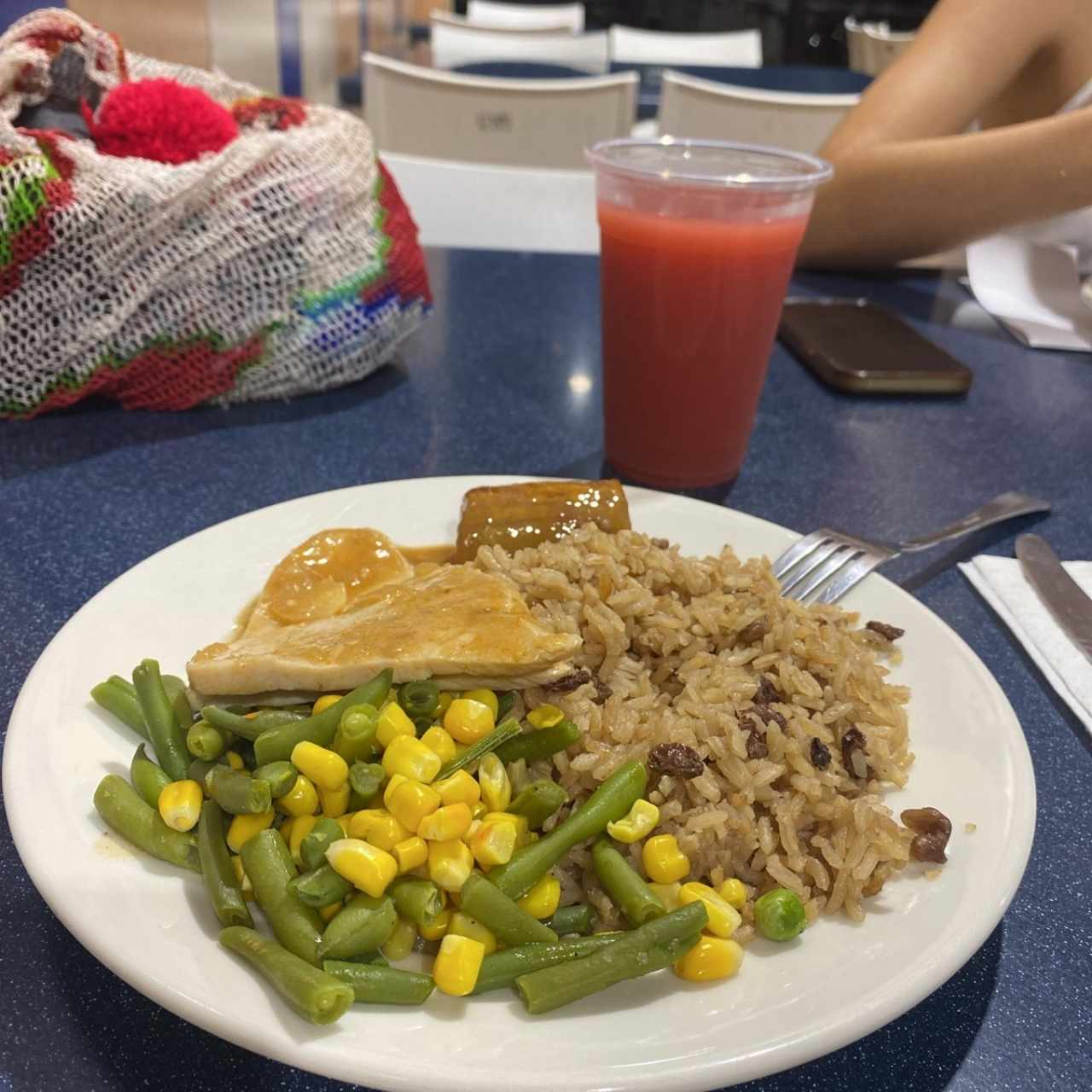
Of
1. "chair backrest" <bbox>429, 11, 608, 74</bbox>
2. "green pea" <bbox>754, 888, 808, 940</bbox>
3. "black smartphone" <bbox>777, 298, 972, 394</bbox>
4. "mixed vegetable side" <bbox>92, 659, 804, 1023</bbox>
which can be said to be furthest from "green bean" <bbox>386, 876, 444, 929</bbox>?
"chair backrest" <bbox>429, 11, 608, 74</bbox>

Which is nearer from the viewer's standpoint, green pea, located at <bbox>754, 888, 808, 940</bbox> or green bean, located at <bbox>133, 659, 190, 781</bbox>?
green pea, located at <bbox>754, 888, 808, 940</bbox>

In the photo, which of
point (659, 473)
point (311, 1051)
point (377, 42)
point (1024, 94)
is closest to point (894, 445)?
point (659, 473)

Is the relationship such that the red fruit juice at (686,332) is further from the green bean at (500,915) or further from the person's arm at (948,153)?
the person's arm at (948,153)

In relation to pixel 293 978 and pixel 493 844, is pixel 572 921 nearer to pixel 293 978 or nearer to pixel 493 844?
pixel 493 844

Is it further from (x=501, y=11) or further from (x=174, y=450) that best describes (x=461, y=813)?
(x=501, y=11)

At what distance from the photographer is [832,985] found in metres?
0.87

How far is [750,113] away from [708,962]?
15.0 feet

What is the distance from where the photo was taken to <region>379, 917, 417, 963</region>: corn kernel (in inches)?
37.6

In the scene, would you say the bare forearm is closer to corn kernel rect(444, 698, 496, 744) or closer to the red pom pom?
the red pom pom

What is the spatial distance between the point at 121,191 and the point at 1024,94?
3.35 metres

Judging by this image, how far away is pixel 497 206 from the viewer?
11.3 feet

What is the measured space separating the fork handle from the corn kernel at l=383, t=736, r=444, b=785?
1006 millimetres

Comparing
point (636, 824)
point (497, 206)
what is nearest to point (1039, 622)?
point (636, 824)

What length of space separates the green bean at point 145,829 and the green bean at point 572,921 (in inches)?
14.8
